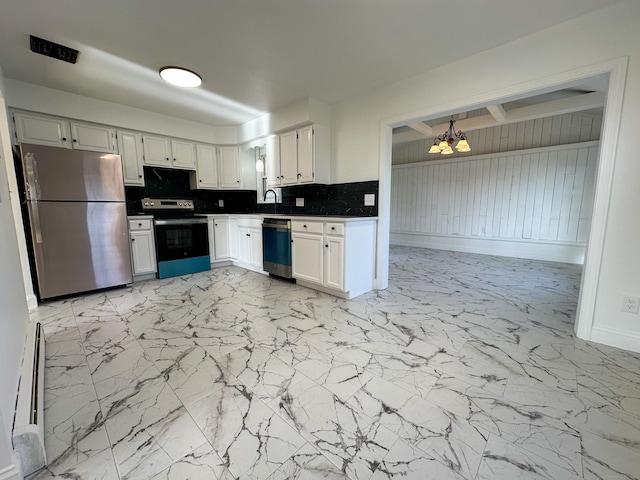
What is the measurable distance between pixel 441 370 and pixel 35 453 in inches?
78.2

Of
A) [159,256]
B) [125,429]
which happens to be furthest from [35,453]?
[159,256]

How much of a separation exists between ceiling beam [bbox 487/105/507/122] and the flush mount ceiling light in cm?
405

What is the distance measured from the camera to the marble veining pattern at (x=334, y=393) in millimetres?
1063

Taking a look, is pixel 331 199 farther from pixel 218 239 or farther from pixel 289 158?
pixel 218 239

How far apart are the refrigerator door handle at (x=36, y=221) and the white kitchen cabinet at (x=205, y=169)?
6.48ft

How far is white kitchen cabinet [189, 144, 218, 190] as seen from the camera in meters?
4.35

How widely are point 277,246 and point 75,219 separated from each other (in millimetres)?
2270

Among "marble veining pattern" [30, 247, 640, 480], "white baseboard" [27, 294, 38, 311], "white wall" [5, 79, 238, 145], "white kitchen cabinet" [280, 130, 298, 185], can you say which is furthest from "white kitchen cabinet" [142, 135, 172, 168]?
"marble veining pattern" [30, 247, 640, 480]

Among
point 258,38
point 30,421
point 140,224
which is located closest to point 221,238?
point 140,224

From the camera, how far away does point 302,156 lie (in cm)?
356

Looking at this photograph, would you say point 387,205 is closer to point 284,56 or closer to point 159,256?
point 284,56

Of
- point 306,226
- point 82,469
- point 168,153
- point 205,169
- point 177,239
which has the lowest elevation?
point 82,469

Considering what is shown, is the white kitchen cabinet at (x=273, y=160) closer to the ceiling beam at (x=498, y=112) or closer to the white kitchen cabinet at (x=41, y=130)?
the white kitchen cabinet at (x=41, y=130)

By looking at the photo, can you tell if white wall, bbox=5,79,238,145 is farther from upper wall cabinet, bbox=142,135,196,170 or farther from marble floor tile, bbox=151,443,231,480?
marble floor tile, bbox=151,443,231,480
